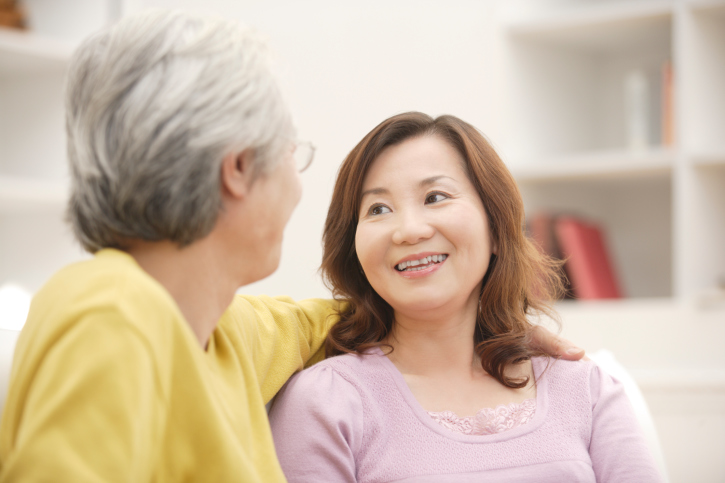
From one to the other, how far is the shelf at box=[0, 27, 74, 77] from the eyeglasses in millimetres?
1896

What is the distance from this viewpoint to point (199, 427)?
714 mm

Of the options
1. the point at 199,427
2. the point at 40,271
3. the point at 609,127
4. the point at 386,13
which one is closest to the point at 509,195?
the point at 199,427

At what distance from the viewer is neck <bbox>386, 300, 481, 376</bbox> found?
1267 mm

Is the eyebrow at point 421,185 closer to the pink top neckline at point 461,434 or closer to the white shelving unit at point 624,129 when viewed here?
the pink top neckline at point 461,434

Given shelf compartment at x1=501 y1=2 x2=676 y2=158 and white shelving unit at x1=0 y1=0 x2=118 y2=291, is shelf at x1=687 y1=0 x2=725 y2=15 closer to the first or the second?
shelf compartment at x1=501 y1=2 x2=676 y2=158

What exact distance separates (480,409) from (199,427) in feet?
2.05

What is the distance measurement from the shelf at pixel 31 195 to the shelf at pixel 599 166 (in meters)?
1.61

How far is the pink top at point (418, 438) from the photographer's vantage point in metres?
1.10

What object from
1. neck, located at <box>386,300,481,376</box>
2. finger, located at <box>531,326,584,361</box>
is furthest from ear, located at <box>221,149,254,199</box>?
finger, located at <box>531,326,584,361</box>

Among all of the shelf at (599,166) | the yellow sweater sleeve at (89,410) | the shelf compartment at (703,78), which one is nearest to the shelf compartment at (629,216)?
the shelf at (599,166)

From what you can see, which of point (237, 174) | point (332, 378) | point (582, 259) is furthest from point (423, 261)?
point (582, 259)

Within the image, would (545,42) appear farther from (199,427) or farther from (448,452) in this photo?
(199,427)

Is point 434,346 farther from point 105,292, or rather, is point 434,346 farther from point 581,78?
point 581,78

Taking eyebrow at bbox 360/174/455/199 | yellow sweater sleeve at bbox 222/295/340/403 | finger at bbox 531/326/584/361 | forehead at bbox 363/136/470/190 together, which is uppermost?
A: forehead at bbox 363/136/470/190
